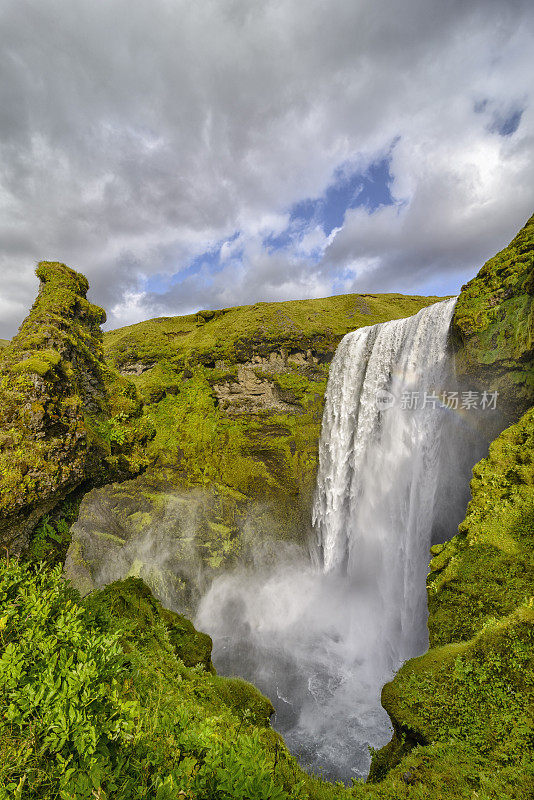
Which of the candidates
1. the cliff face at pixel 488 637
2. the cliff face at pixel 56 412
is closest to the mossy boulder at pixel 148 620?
the cliff face at pixel 56 412

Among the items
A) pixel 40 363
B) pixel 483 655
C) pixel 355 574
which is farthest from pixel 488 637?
pixel 355 574

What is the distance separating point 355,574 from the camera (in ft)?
72.2

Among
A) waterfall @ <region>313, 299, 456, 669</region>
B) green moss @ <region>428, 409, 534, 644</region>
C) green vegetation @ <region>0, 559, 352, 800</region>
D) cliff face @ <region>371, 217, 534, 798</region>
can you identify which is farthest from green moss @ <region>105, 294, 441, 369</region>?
green vegetation @ <region>0, 559, 352, 800</region>

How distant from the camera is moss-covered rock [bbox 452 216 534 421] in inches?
486

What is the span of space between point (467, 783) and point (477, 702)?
4.72 ft

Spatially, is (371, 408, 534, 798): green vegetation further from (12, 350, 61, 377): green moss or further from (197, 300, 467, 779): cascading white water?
(12, 350, 61, 377): green moss

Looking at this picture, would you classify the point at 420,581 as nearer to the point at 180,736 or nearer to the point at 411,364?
the point at 411,364

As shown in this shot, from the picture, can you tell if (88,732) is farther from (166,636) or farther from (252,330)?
Answer: (252,330)

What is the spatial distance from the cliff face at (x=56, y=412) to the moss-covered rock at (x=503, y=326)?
527 inches

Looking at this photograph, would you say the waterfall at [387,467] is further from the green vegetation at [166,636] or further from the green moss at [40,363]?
the green moss at [40,363]

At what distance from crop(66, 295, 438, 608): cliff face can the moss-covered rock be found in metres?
13.5

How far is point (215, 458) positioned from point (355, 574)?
1279 cm

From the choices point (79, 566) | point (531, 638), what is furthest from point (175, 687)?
point (79, 566)

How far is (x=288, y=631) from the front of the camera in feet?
67.8
